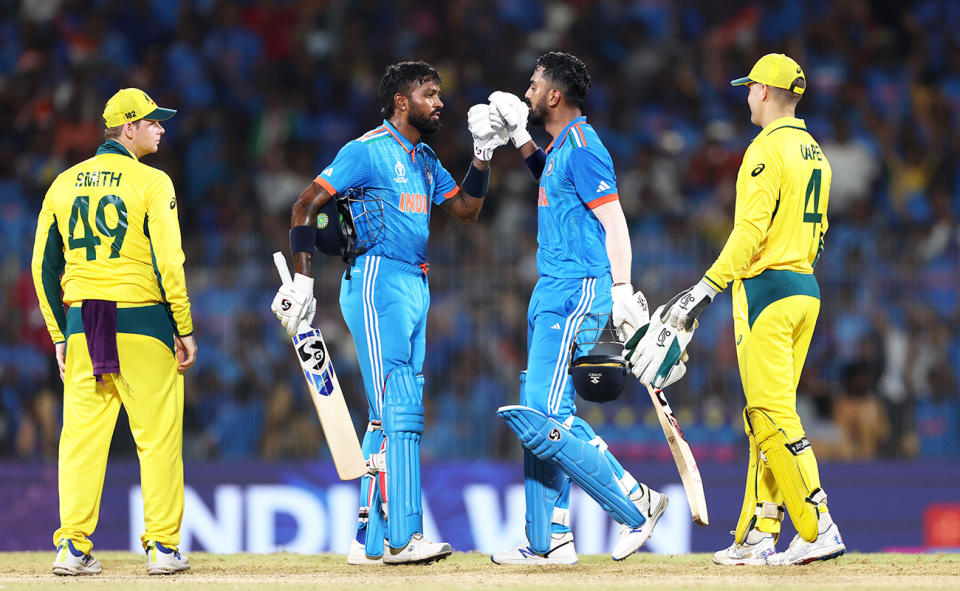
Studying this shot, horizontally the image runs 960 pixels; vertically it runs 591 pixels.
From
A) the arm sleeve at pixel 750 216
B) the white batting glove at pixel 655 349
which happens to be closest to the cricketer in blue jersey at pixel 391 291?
the white batting glove at pixel 655 349

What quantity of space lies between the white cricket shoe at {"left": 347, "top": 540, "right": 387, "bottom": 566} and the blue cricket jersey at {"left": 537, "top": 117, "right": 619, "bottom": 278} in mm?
1794

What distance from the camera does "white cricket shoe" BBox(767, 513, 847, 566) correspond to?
6672 millimetres

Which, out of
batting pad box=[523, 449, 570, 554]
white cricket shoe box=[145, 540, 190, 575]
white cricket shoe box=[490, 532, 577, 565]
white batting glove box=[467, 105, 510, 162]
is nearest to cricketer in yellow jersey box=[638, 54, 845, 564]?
white cricket shoe box=[490, 532, 577, 565]

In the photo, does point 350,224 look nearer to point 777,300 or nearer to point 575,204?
point 575,204

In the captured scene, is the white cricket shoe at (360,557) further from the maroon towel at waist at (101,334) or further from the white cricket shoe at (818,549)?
the white cricket shoe at (818,549)

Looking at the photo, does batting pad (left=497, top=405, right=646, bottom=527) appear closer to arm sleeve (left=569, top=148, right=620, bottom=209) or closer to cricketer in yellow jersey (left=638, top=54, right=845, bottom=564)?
cricketer in yellow jersey (left=638, top=54, right=845, bottom=564)

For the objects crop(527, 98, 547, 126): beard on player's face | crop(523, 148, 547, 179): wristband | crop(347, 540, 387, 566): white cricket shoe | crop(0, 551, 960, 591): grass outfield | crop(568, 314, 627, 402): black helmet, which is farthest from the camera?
crop(523, 148, 547, 179): wristband

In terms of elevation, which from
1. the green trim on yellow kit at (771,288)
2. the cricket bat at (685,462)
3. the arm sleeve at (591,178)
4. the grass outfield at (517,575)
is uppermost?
the arm sleeve at (591,178)

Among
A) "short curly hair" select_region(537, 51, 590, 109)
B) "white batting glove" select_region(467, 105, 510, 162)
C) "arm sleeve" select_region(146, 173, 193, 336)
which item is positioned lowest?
"arm sleeve" select_region(146, 173, 193, 336)

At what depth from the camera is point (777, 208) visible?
6766 mm

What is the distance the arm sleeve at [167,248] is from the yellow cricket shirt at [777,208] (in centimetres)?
274

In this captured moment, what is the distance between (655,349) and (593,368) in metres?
0.34

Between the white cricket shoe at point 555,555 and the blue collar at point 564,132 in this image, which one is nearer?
the white cricket shoe at point 555,555

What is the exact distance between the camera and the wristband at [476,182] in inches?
295
